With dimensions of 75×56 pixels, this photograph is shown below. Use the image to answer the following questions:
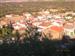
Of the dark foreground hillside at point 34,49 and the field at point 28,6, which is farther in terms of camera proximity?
the field at point 28,6

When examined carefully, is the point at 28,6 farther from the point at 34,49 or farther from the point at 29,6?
the point at 34,49

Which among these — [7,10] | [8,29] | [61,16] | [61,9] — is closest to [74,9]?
[61,9]

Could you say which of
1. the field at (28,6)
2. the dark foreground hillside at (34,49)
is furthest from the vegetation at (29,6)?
the dark foreground hillside at (34,49)

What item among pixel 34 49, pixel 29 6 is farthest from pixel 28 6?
pixel 34 49

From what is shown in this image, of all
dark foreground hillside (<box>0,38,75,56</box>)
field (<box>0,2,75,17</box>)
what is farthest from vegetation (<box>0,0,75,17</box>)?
dark foreground hillside (<box>0,38,75,56</box>)

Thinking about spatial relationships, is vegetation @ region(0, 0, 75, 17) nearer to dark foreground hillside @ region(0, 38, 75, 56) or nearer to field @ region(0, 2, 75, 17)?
field @ region(0, 2, 75, 17)

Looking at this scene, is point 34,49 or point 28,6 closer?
point 34,49

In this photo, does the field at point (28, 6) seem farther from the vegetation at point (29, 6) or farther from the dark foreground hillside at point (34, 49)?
the dark foreground hillside at point (34, 49)

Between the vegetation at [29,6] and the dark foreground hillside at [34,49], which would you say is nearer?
the dark foreground hillside at [34,49]
